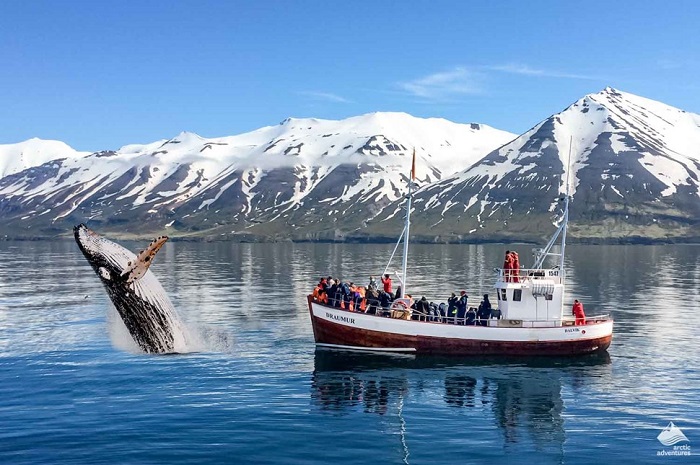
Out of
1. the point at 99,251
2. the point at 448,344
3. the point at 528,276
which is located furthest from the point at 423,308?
the point at 99,251

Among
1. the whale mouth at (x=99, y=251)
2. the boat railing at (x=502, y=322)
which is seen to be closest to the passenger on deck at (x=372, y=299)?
the boat railing at (x=502, y=322)

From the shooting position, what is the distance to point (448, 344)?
4875 cm

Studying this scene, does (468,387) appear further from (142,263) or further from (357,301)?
(142,263)

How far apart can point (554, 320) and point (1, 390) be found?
121ft

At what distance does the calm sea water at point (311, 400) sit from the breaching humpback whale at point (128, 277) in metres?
4.82

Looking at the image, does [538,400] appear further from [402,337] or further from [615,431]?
[402,337]

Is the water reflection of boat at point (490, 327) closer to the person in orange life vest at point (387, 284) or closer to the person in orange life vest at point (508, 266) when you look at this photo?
the person in orange life vest at point (508, 266)

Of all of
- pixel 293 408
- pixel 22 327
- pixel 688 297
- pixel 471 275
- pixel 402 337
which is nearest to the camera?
pixel 293 408

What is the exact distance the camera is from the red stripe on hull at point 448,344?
160 ft

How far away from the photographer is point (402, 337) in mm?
48938

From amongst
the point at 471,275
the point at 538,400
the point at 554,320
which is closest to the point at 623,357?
Answer: the point at 554,320

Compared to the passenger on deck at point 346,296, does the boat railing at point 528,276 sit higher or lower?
higher

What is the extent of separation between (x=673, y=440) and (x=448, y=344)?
63.0 ft

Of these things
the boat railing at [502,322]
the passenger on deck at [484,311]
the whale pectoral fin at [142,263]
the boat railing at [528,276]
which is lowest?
the boat railing at [502,322]
